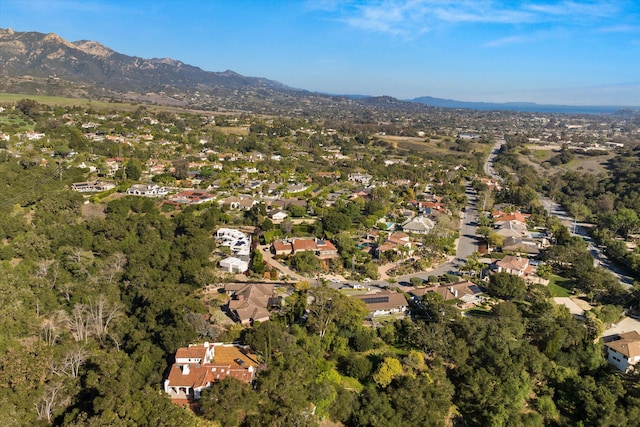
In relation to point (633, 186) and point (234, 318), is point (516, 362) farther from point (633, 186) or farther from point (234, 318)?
point (633, 186)

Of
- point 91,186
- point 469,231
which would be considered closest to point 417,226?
point 469,231

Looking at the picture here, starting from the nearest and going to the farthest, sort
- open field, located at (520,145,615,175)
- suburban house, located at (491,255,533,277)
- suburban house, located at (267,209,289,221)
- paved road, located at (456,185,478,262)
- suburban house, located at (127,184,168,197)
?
1. suburban house, located at (491,255,533,277)
2. paved road, located at (456,185,478,262)
3. suburban house, located at (267,209,289,221)
4. suburban house, located at (127,184,168,197)
5. open field, located at (520,145,615,175)

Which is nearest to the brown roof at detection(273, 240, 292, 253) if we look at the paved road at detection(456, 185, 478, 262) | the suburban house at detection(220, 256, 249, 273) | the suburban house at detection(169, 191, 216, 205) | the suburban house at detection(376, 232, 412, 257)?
the suburban house at detection(220, 256, 249, 273)

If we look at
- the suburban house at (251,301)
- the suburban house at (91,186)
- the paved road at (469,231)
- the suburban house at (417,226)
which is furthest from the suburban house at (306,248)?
the suburban house at (91,186)

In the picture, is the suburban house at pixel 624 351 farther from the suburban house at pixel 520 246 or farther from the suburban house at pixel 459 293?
the suburban house at pixel 520 246

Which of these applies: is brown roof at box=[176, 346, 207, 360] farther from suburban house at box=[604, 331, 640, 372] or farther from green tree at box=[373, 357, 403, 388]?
suburban house at box=[604, 331, 640, 372]

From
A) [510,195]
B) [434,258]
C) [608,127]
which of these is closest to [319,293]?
[434,258]

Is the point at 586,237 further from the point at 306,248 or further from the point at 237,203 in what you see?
the point at 237,203
